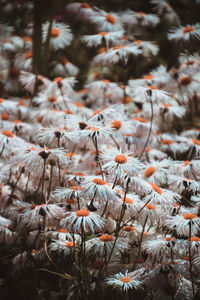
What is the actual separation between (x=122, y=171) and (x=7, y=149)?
0.50m

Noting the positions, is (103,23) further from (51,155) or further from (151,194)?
(151,194)

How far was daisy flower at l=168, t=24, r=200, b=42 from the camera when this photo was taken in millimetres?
1480

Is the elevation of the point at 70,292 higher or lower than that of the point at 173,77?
lower

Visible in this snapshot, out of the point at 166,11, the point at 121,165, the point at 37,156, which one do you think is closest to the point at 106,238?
the point at 121,165

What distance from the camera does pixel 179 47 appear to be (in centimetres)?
163

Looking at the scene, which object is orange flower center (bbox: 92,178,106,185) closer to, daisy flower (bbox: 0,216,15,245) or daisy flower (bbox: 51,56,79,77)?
daisy flower (bbox: 0,216,15,245)

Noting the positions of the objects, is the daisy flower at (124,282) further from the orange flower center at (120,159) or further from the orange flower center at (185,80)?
the orange flower center at (185,80)

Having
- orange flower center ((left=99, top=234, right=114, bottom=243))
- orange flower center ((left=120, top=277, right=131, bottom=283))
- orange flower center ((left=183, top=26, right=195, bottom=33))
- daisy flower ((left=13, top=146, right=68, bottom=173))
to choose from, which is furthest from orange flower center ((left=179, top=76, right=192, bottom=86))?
orange flower center ((left=120, top=277, right=131, bottom=283))

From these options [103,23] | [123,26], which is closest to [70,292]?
[103,23]

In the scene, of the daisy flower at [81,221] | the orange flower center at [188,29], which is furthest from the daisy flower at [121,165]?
the orange flower center at [188,29]

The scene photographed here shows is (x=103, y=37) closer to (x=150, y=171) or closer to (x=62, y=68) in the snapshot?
(x=62, y=68)

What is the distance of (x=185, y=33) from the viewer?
151 centimetres

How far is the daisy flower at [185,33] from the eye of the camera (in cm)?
148

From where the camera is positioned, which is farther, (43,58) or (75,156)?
(43,58)
